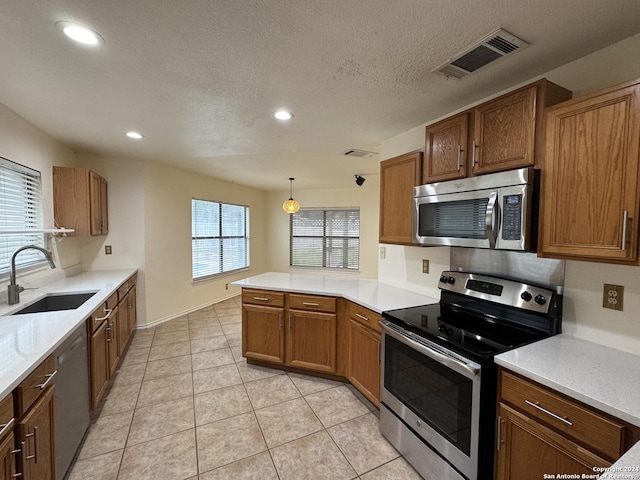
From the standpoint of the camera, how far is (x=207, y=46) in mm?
1478

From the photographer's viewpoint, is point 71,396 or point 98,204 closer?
point 71,396

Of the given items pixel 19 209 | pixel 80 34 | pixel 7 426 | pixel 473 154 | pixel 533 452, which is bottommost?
pixel 533 452

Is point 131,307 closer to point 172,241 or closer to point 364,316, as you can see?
point 172,241

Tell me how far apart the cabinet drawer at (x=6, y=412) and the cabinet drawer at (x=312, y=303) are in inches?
74.2

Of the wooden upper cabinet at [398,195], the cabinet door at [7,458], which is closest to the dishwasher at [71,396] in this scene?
the cabinet door at [7,458]

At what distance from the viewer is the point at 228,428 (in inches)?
83.2

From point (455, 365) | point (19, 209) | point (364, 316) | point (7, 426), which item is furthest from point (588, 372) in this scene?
point (19, 209)

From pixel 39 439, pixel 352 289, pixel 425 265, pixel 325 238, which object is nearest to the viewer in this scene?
pixel 39 439

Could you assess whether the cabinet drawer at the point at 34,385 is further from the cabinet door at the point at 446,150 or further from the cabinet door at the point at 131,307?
the cabinet door at the point at 446,150

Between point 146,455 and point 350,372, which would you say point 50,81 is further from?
point 350,372

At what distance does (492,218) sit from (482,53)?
2.85 feet

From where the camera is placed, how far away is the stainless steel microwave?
4.92 ft

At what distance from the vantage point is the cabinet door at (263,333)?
2.84 metres

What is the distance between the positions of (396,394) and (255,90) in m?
2.24
